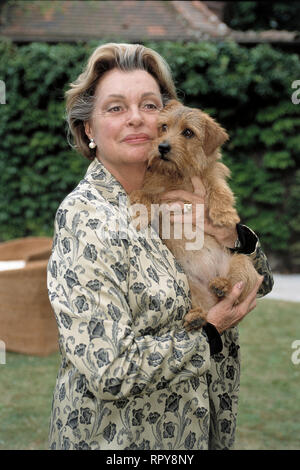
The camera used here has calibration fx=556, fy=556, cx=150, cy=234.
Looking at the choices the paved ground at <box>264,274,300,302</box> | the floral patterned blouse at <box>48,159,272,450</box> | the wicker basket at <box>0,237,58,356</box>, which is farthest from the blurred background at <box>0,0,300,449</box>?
the floral patterned blouse at <box>48,159,272,450</box>

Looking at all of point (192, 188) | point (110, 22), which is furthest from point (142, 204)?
point (110, 22)

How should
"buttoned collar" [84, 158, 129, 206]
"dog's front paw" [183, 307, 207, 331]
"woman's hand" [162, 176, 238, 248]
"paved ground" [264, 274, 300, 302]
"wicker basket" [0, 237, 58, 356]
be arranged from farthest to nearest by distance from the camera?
"paved ground" [264, 274, 300, 302], "wicker basket" [0, 237, 58, 356], "woman's hand" [162, 176, 238, 248], "buttoned collar" [84, 158, 129, 206], "dog's front paw" [183, 307, 207, 331]

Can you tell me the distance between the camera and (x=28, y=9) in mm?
13227

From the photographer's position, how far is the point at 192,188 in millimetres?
2982

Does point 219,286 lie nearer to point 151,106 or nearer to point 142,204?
point 142,204

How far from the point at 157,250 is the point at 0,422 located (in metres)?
3.10

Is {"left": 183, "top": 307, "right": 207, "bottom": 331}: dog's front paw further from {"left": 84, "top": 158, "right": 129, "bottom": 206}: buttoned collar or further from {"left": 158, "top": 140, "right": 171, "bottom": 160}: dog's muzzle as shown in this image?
{"left": 158, "top": 140, "right": 171, "bottom": 160}: dog's muzzle

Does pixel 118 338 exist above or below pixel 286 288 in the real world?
above

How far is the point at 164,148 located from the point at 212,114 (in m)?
7.43

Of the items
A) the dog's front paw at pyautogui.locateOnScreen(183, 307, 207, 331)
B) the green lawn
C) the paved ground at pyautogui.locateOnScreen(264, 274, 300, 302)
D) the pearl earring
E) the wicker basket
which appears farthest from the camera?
the paved ground at pyautogui.locateOnScreen(264, 274, 300, 302)

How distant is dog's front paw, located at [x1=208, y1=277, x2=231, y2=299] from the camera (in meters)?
2.69

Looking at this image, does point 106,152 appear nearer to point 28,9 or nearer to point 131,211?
point 131,211

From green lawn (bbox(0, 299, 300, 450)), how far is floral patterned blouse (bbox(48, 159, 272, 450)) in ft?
7.83
